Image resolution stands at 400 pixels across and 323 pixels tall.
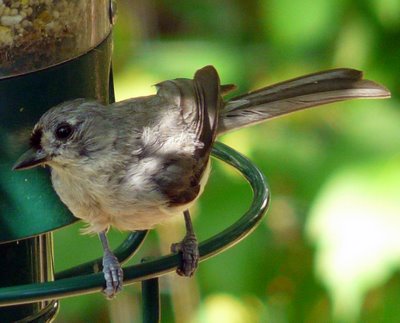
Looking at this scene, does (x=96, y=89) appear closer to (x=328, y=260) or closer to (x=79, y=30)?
(x=79, y=30)

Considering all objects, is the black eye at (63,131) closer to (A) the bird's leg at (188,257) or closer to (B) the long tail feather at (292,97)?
(A) the bird's leg at (188,257)

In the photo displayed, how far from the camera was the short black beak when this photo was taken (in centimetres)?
330

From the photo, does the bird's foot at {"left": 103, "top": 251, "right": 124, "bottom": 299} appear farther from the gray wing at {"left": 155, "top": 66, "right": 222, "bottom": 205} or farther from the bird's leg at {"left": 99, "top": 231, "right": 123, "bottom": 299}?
the gray wing at {"left": 155, "top": 66, "right": 222, "bottom": 205}

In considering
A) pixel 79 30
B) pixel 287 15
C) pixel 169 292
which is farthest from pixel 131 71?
pixel 79 30

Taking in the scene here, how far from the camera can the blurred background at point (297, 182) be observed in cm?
446

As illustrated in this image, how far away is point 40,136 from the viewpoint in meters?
3.37

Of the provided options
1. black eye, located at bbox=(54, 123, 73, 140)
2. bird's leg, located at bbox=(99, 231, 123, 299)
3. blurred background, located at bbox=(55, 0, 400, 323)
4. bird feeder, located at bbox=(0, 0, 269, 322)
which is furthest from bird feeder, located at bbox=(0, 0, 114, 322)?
blurred background, located at bbox=(55, 0, 400, 323)

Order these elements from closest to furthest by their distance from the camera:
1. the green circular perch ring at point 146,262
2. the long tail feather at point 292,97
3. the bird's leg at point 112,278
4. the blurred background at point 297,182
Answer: the green circular perch ring at point 146,262, the bird's leg at point 112,278, the long tail feather at point 292,97, the blurred background at point 297,182

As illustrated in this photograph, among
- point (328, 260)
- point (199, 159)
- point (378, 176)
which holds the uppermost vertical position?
point (199, 159)

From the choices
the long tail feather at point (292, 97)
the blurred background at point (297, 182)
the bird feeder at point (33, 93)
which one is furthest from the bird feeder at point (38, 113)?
the blurred background at point (297, 182)

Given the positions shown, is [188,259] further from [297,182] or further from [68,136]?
[297,182]

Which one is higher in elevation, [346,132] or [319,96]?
[319,96]

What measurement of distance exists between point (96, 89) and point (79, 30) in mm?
198

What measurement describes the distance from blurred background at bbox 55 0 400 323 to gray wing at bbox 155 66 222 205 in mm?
875
